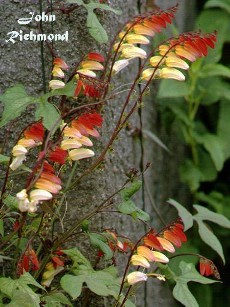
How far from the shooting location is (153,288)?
245 centimetres

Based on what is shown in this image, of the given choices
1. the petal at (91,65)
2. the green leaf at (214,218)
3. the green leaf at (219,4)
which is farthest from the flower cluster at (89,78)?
the green leaf at (219,4)

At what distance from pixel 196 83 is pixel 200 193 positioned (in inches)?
14.2

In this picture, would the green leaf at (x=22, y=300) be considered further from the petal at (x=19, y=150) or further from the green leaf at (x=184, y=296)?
the green leaf at (x=184, y=296)

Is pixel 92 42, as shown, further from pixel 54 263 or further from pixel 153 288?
pixel 153 288

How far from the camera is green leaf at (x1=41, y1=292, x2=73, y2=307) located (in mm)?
1617

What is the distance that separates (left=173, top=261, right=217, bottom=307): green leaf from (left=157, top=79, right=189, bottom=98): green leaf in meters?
1.02

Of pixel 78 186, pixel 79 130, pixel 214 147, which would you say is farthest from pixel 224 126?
pixel 79 130

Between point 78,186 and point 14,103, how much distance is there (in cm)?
35

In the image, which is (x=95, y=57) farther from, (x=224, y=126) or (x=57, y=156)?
(x=224, y=126)

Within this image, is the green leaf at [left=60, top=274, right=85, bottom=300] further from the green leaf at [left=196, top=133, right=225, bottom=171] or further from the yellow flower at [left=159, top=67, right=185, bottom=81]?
the green leaf at [left=196, top=133, right=225, bottom=171]

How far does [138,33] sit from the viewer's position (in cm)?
169

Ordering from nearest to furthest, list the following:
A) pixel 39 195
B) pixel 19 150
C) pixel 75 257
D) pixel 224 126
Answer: pixel 39 195 → pixel 19 150 → pixel 75 257 → pixel 224 126

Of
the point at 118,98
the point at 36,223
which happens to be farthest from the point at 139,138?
the point at 36,223

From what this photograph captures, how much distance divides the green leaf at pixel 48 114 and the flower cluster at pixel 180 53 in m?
0.19
